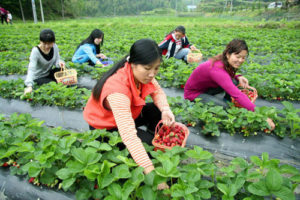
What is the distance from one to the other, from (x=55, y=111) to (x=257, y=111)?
3.05 metres

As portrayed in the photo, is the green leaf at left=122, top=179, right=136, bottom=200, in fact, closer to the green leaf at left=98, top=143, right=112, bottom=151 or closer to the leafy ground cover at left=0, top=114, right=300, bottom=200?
the leafy ground cover at left=0, top=114, right=300, bottom=200

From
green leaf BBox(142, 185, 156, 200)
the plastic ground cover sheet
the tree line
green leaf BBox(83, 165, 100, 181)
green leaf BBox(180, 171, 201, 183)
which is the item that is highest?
the tree line

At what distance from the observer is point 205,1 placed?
75062 millimetres

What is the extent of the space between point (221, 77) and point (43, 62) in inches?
135

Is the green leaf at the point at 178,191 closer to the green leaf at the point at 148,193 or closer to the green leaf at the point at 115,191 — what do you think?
the green leaf at the point at 148,193

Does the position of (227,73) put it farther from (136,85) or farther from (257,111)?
(136,85)

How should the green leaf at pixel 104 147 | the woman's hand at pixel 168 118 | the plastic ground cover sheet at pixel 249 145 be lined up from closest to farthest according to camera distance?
the green leaf at pixel 104 147
the woman's hand at pixel 168 118
the plastic ground cover sheet at pixel 249 145

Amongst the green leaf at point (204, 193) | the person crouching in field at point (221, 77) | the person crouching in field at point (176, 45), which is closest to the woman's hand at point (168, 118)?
the green leaf at point (204, 193)

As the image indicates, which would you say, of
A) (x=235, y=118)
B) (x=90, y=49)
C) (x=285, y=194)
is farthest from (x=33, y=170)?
(x=90, y=49)

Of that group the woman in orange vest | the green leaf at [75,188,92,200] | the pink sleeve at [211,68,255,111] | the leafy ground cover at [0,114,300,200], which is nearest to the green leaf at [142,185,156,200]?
the leafy ground cover at [0,114,300,200]

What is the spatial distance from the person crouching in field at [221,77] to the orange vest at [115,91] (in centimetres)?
115

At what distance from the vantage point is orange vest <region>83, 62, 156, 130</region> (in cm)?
176

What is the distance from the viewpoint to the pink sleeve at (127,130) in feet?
5.14

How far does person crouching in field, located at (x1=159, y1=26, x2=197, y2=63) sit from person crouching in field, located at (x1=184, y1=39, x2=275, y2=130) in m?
2.71
